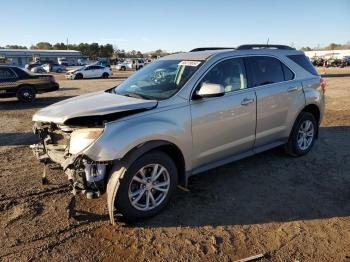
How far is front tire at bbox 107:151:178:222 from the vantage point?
3693mm

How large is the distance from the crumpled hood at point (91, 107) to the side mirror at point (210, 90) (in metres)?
0.59

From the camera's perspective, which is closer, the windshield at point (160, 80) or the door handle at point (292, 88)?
the windshield at point (160, 80)

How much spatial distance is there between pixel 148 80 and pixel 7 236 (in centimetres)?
263

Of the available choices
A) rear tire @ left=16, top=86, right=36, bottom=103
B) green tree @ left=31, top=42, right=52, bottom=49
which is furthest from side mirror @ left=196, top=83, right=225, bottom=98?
green tree @ left=31, top=42, right=52, bottom=49

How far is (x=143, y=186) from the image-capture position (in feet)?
13.0

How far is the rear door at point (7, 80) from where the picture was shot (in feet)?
46.5

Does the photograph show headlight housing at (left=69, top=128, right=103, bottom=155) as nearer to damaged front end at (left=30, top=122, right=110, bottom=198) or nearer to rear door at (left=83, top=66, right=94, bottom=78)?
damaged front end at (left=30, top=122, right=110, bottom=198)

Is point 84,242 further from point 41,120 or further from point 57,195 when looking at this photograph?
point 41,120

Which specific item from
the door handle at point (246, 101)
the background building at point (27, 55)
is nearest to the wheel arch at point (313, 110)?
the door handle at point (246, 101)

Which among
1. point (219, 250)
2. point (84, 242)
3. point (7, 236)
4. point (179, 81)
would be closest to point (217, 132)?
point (179, 81)

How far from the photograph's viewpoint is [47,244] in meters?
3.59

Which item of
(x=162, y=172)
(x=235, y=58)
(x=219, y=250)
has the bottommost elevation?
(x=219, y=250)

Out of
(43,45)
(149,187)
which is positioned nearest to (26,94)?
(149,187)

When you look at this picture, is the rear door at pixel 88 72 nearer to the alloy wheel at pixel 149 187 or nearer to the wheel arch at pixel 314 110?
the wheel arch at pixel 314 110
